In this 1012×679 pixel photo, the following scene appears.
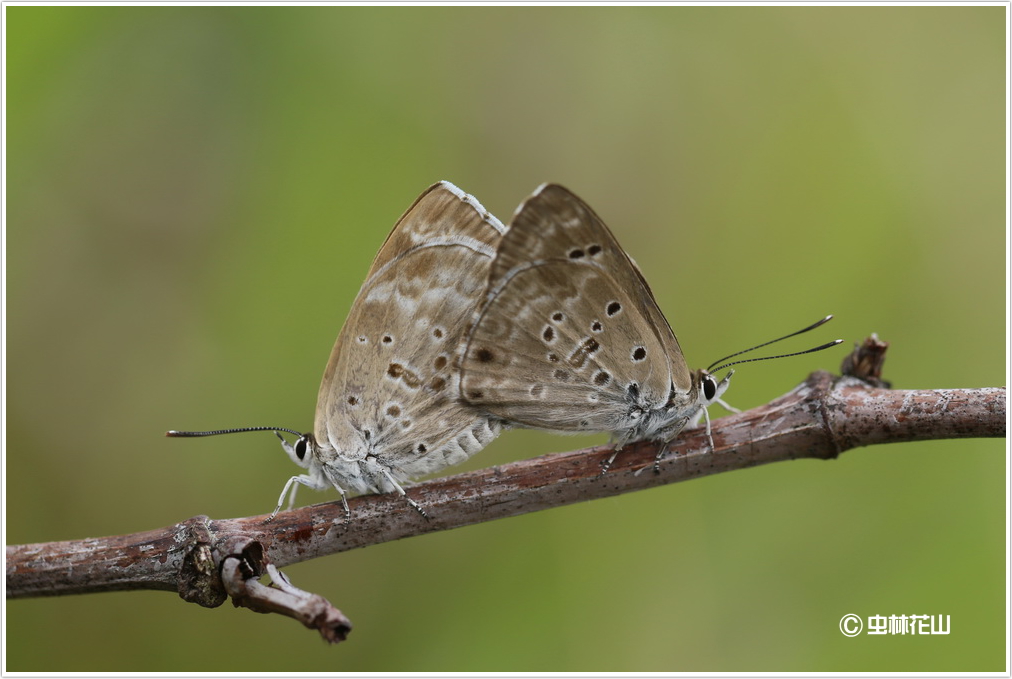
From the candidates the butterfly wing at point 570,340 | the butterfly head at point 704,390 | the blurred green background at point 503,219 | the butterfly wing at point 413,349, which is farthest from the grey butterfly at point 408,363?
the butterfly head at point 704,390

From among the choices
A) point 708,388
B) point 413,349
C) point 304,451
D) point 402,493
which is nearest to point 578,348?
point 708,388

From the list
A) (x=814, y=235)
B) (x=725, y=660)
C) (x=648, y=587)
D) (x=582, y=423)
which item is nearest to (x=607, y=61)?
(x=814, y=235)

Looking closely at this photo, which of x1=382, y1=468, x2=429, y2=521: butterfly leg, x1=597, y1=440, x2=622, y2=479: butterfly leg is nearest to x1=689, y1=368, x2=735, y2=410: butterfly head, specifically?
x1=597, y1=440, x2=622, y2=479: butterfly leg

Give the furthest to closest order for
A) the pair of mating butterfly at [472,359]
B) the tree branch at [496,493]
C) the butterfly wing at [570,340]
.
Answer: the pair of mating butterfly at [472,359] → the butterfly wing at [570,340] → the tree branch at [496,493]

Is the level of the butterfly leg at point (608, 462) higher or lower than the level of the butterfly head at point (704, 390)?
lower

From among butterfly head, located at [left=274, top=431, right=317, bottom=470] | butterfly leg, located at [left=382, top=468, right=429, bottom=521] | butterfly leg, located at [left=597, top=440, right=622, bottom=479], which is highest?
butterfly head, located at [left=274, top=431, right=317, bottom=470]

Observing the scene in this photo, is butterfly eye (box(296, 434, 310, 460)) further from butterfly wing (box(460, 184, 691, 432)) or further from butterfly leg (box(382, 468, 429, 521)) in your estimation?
butterfly wing (box(460, 184, 691, 432))

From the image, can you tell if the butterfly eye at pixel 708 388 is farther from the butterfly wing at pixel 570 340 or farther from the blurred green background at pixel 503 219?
the blurred green background at pixel 503 219

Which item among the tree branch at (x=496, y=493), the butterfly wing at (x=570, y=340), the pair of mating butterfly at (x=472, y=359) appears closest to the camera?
the tree branch at (x=496, y=493)
